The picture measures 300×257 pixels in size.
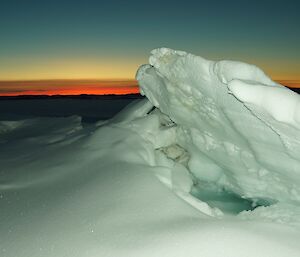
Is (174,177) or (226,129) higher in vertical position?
(226,129)

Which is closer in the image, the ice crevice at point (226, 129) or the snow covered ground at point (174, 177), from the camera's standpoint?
the snow covered ground at point (174, 177)

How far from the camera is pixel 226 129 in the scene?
14.0ft

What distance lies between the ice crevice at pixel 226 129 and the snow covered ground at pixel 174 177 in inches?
0.7

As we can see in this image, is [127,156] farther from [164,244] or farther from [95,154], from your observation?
[164,244]

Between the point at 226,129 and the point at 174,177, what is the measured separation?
45.2 inches

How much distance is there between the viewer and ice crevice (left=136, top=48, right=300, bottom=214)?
9.87 feet

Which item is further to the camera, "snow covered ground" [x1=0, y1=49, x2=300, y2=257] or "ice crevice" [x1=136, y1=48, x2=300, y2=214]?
"ice crevice" [x1=136, y1=48, x2=300, y2=214]

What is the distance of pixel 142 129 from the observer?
559 centimetres

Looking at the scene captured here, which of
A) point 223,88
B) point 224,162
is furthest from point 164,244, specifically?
point 224,162

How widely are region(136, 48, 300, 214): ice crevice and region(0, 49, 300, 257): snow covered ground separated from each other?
17mm

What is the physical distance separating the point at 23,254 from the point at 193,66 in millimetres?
2786

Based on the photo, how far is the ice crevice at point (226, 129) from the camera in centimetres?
301

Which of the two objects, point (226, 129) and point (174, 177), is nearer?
point (226, 129)

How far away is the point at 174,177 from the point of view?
15.9ft
